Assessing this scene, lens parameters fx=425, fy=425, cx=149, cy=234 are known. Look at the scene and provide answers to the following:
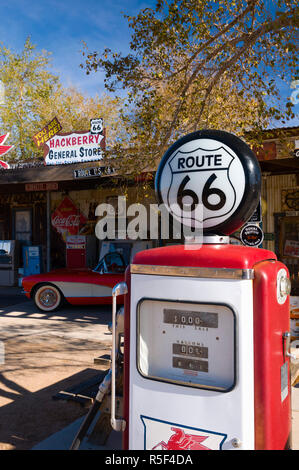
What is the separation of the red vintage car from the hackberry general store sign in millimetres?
3198

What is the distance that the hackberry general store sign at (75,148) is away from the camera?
11.7 meters

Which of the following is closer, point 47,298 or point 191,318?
point 191,318

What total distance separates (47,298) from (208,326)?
7.96 metres

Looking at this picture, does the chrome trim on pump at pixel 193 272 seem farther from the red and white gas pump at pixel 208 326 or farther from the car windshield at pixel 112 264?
the car windshield at pixel 112 264

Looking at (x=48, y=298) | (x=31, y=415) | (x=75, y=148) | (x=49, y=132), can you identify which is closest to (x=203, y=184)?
(x=31, y=415)

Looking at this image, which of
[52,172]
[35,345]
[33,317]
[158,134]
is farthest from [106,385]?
[52,172]

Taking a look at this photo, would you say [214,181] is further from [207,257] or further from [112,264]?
[112,264]

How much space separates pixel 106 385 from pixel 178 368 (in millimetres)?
802

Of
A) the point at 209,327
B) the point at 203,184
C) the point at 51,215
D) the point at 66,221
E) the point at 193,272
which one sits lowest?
the point at 209,327

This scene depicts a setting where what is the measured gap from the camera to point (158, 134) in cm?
806

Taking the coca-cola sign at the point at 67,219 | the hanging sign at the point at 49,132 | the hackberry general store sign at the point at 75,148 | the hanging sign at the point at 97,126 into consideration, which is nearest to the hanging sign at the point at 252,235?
the hackberry general store sign at the point at 75,148

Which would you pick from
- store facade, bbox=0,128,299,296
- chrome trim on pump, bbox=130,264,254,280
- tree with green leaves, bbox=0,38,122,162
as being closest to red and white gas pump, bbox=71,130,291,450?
chrome trim on pump, bbox=130,264,254,280

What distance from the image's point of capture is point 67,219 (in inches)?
563

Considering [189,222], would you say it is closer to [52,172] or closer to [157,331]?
[157,331]
